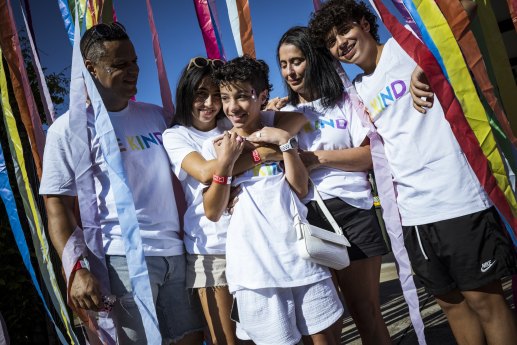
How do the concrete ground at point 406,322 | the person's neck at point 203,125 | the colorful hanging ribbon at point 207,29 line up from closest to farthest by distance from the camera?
A: the person's neck at point 203,125 < the colorful hanging ribbon at point 207,29 < the concrete ground at point 406,322

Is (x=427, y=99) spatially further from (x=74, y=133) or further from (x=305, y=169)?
(x=74, y=133)

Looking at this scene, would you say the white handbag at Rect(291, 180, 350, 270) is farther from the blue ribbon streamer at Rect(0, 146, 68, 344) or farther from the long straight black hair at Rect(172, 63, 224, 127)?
the blue ribbon streamer at Rect(0, 146, 68, 344)

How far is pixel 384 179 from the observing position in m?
2.12

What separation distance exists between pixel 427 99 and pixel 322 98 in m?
0.61

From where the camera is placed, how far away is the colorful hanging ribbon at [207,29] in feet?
9.57

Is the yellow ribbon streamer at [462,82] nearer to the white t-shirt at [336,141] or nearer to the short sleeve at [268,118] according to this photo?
the white t-shirt at [336,141]

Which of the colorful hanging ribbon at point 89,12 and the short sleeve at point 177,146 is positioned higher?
the colorful hanging ribbon at point 89,12

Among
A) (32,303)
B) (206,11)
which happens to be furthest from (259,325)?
(32,303)

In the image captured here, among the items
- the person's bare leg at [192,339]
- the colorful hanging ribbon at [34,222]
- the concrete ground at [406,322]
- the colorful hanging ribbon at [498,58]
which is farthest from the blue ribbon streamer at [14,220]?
the concrete ground at [406,322]

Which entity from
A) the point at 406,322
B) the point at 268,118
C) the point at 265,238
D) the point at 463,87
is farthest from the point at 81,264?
the point at 406,322

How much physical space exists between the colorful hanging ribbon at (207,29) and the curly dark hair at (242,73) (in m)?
0.83

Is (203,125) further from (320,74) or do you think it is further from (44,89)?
(44,89)

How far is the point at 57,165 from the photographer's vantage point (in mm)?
1966

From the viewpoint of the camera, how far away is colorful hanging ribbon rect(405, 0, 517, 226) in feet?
4.84
